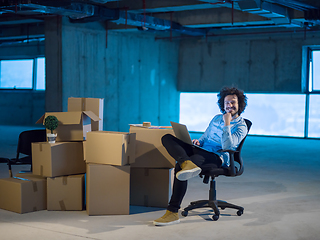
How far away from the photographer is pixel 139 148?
12.3 feet

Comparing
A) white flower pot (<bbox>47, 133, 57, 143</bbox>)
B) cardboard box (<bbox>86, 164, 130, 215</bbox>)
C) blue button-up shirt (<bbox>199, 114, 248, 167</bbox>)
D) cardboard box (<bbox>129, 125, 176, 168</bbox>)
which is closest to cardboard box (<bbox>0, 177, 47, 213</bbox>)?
white flower pot (<bbox>47, 133, 57, 143</bbox>)

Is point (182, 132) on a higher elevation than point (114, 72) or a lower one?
lower

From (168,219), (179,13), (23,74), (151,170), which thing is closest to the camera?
(168,219)

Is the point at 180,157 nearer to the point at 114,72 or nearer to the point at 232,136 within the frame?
the point at 232,136

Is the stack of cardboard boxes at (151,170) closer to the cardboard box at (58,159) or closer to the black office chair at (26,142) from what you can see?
the cardboard box at (58,159)

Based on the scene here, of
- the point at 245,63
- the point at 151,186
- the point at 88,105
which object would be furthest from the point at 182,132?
the point at 245,63

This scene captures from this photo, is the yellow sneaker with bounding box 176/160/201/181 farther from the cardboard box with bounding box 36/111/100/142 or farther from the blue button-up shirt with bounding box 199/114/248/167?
the cardboard box with bounding box 36/111/100/142

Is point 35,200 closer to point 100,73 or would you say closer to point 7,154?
point 7,154

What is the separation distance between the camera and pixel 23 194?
3582mm

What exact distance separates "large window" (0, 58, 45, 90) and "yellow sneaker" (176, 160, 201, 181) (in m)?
11.6

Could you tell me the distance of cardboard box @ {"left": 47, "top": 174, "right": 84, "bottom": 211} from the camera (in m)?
3.69

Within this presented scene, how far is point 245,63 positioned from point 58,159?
28.9 feet

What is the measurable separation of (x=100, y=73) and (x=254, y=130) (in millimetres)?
4714

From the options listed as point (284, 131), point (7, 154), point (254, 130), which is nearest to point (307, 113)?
point (284, 131)
